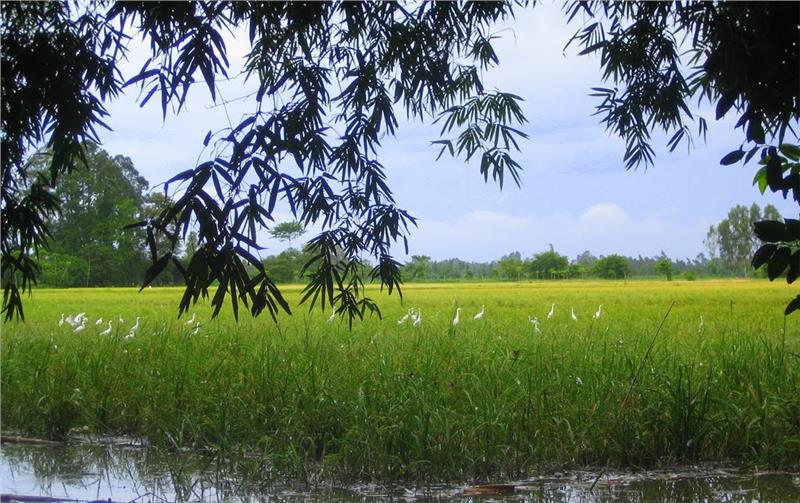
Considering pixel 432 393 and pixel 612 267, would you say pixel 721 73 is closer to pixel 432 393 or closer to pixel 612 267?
pixel 432 393

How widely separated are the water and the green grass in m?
0.06

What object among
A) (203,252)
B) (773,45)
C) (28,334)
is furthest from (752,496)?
(28,334)

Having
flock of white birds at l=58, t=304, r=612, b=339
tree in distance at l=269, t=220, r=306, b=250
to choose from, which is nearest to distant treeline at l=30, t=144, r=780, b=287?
tree in distance at l=269, t=220, r=306, b=250

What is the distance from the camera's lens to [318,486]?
2377 mm

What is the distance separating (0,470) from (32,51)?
5.27 ft

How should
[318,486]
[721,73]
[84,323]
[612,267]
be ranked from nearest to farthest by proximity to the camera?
[721,73], [318,486], [612,267], [84,323]

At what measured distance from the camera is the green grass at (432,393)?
2471mm

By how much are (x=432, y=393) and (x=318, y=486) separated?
1.79 ft

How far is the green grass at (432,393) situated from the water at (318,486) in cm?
6

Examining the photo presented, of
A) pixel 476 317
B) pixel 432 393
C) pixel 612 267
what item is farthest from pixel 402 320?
pixel 432 393

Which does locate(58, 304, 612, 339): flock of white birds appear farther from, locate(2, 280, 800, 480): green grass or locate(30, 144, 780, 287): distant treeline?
locate(30, 144, 780, 287): distant treeline

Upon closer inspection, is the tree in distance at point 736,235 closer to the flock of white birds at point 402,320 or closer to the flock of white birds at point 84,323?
the flock of white birds at point 402,320

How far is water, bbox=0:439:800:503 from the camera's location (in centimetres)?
232

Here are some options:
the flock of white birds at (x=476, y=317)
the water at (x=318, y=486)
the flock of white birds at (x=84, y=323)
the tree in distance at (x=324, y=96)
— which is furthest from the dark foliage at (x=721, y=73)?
the flock of white birds at (x=84, y=323)
